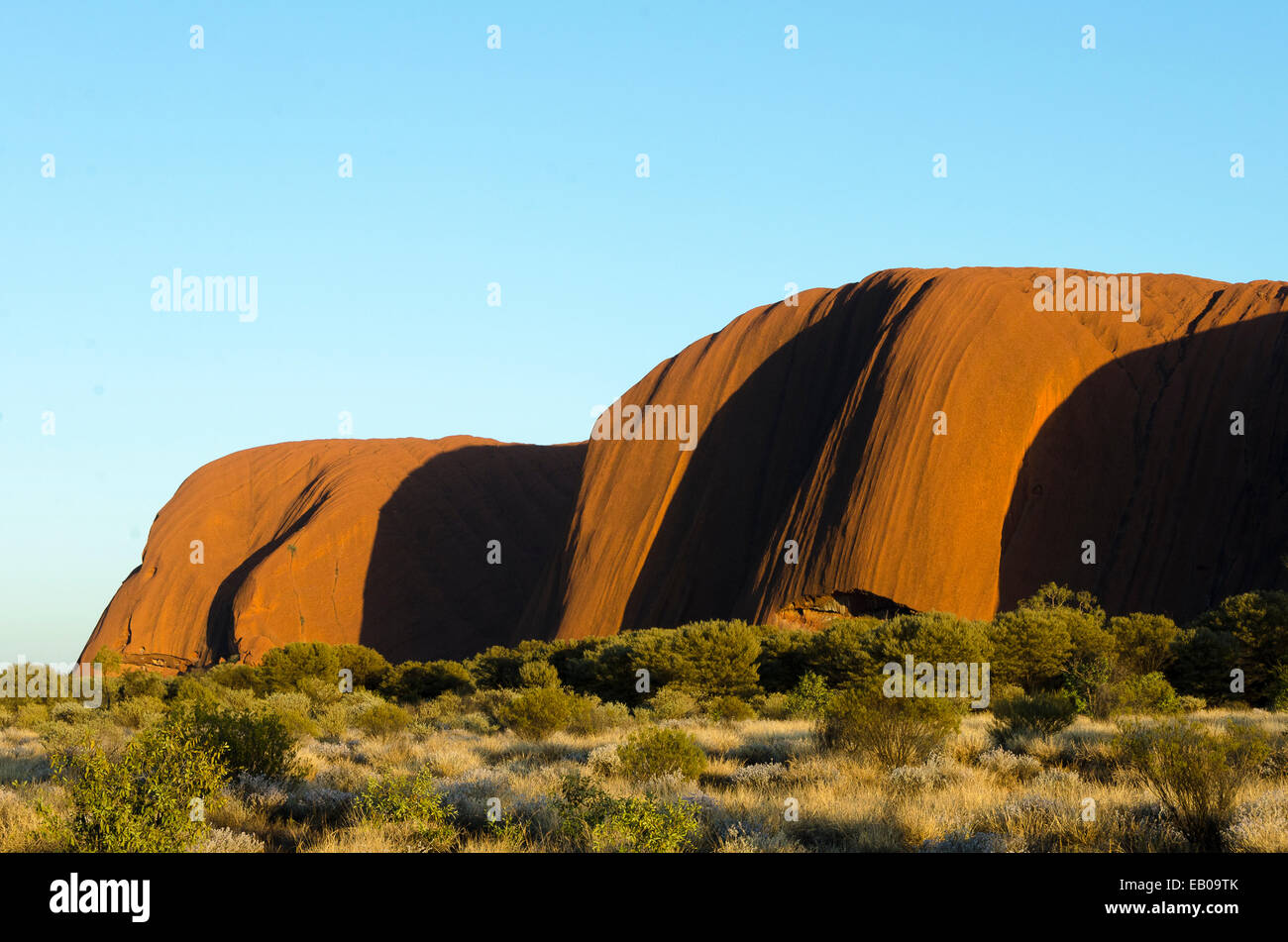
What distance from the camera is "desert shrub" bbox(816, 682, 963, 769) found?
1216 cm

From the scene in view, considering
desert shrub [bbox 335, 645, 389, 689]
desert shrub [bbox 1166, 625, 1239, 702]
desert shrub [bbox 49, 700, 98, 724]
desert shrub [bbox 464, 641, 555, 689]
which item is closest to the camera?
desert shrub [bbox 49, 700, 98, 724]

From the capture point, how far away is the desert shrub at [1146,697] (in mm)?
18406

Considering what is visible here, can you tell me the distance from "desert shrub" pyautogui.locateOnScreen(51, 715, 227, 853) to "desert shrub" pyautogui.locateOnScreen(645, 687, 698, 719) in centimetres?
1256

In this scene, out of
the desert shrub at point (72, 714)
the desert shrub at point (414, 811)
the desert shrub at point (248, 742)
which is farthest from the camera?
the desert shrub at point (72, 714)

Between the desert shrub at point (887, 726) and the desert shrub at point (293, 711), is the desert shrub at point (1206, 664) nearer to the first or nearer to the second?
the desert shrub at point (887, 726)

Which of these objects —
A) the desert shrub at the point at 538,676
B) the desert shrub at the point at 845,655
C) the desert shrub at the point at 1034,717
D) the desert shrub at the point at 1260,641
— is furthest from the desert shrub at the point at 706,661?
the desert shrub at the point at 1260,641

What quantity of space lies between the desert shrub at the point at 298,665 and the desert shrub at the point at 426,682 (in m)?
2.63

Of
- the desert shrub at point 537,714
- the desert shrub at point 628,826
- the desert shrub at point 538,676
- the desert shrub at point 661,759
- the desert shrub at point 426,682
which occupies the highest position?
the desert shrub at point 628,826

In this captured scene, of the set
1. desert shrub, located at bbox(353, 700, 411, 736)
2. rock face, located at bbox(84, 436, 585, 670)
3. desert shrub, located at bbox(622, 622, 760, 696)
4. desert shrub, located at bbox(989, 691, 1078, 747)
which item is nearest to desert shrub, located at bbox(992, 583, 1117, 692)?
desert shrub, located at bbox(622, 622, 760, 696)

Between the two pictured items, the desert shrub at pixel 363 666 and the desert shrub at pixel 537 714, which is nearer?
the desert shrub at pixel 537 714

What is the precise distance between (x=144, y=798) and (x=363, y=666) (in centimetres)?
3294

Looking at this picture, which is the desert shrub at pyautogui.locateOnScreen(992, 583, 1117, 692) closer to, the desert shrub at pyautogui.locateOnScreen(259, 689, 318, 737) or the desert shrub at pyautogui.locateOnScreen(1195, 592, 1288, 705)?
the desert shrub at pyautogui.locateOnScreen(1195, 592, 1288, 705)
